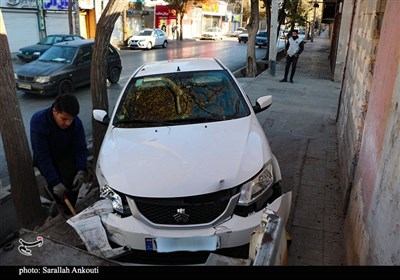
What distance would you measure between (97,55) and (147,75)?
118cm

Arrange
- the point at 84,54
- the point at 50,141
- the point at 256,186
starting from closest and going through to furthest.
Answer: the point at 256,186, the point at 50,141, the point at 84,54

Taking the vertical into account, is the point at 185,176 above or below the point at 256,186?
above

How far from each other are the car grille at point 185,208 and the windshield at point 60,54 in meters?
9.70

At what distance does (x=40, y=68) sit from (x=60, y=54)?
1069 millimetres

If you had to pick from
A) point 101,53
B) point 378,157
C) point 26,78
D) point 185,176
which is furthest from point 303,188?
point 26,78

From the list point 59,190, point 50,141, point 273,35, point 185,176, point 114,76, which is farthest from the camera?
point 273,35

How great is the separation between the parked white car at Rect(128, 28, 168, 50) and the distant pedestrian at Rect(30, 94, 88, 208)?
2404 cm

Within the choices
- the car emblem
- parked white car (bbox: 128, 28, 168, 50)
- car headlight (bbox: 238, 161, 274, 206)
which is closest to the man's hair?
the car emblem

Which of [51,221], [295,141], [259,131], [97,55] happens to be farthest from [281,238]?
[295,141]

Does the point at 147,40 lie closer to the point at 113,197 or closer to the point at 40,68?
the point at 40,68

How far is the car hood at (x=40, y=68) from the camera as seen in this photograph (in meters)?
10.4

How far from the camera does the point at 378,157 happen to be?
8.75ft

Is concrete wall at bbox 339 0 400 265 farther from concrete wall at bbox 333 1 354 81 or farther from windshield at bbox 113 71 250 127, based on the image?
concrete wall at bbox 333 1 354 81

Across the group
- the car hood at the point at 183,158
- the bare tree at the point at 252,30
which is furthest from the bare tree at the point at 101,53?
the bare tree at the point at 252,30
